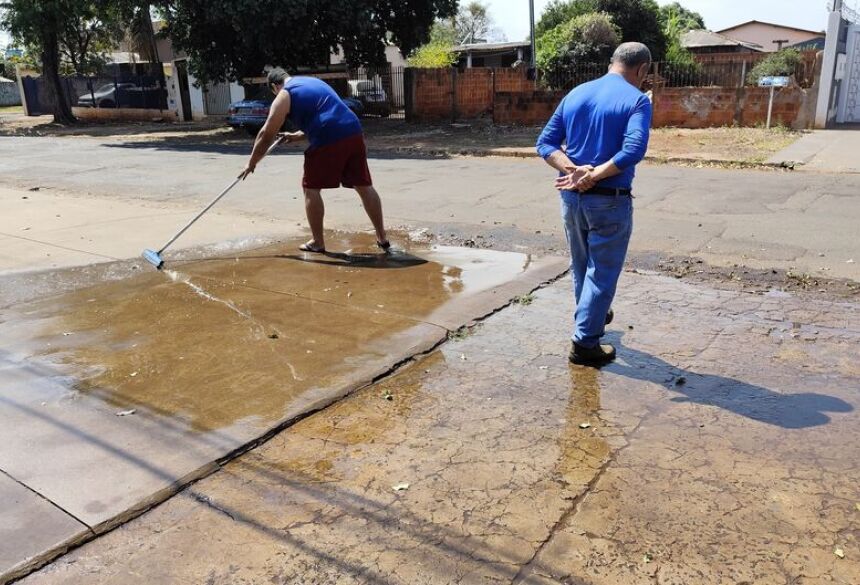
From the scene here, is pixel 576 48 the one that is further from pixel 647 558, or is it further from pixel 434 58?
pixel 647 558

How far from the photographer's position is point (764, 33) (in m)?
52.6

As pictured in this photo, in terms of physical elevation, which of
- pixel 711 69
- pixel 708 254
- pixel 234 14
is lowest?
pixel 708 254

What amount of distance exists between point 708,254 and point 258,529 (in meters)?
5.17

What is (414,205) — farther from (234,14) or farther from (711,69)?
(711,69)

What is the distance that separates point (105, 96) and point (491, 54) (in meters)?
19.6

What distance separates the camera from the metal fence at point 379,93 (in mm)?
27078

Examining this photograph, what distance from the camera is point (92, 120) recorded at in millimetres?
31078

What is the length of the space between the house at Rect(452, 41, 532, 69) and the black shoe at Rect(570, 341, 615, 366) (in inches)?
1363

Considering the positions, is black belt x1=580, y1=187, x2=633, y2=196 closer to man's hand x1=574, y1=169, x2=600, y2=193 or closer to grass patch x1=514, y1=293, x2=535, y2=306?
man's hand x1=574, y1=169, x2=600, y2=193

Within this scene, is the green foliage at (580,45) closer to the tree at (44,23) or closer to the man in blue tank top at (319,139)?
the tree at (44,23)

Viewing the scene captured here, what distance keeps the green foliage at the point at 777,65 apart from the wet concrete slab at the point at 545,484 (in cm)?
1894

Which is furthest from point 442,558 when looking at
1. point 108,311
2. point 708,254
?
point 708,254

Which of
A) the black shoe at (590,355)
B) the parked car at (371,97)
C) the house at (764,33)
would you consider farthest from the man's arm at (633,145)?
the house at (764,33)

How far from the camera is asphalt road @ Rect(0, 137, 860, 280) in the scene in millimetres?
6789
